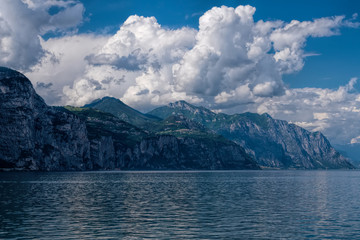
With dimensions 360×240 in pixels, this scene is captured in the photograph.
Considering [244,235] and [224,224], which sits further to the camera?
[224,224]

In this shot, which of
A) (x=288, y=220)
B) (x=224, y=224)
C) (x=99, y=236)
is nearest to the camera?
(x=99, y=236)

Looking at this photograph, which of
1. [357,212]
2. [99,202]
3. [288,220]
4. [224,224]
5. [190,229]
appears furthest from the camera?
[99,202]

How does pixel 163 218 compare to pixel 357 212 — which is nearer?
pixel 163 218

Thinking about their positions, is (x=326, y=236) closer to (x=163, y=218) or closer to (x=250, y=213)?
(x=250, y=213)

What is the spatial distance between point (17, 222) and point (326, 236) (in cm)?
4248

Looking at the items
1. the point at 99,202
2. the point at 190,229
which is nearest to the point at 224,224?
the point at 190,229

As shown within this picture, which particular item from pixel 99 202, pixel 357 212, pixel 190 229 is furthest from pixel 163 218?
pixel 357 212

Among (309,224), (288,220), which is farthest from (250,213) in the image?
(309,224)

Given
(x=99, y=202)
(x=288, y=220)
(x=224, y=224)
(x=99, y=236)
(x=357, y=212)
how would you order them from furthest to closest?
(x=99, y=202) < (x=357, y=212) < (x=288, y=220) < (x=224, y=224) < (x=99, y=236)

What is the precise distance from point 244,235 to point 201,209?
25108 millimetres

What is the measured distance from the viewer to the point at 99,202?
3194 inches

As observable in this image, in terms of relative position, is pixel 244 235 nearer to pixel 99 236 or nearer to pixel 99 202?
pixel 99 236

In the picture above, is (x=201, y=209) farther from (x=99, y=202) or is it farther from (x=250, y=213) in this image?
(x=99, y=202)

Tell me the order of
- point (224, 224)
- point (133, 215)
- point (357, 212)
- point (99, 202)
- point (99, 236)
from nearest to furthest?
point (99, 236) → point (224, 224) → point (133, 215) → point (357, 212) → point (99, 202)
